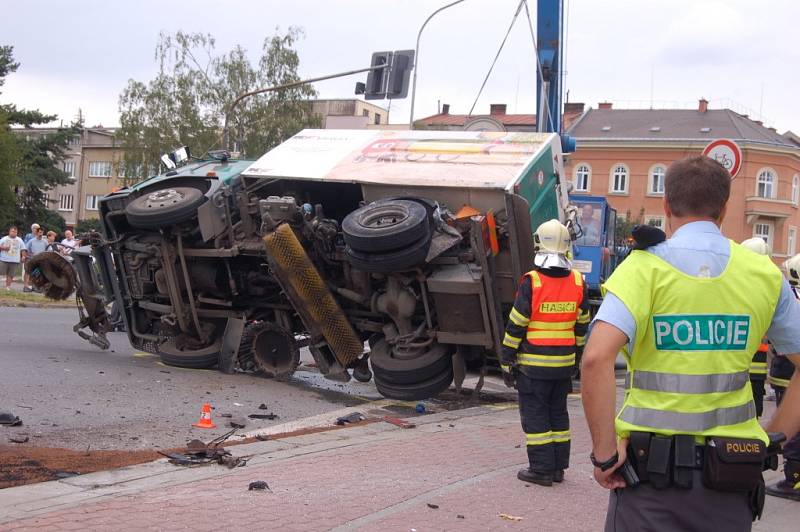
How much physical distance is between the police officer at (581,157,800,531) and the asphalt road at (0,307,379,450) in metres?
4.35

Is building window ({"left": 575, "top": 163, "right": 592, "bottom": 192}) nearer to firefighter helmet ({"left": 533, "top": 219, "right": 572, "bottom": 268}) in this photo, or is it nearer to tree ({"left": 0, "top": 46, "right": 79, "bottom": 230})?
tree ({"left": 0, "top": 46, "right": 79, "bottom": 230})

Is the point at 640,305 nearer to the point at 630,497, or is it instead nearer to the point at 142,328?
the point at 630,497

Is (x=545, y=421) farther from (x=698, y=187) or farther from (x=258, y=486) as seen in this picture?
(x=698, y=187)

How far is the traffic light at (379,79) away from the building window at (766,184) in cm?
4100

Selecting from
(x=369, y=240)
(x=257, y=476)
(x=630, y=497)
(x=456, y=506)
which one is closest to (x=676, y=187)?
(x=630, y=497)

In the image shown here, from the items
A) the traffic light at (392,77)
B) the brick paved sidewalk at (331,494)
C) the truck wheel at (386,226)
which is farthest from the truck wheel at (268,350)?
the traffic light at (392,77)

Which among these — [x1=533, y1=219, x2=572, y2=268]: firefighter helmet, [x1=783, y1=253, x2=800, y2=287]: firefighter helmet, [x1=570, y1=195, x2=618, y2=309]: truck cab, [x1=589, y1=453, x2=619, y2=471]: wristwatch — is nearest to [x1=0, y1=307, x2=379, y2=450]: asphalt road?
[x1=533, y1=219, x2=572, y2=268]: firefighter helmet

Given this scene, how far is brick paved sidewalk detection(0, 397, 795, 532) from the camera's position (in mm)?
4781

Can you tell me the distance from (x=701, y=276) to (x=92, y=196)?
79.3 metres

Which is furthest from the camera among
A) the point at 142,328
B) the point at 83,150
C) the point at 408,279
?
the point at 83,150

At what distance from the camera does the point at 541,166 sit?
9297mm

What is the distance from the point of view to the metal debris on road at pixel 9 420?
6852mm

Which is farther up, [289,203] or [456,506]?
[289,203]

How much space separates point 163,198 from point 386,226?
2.75 m
